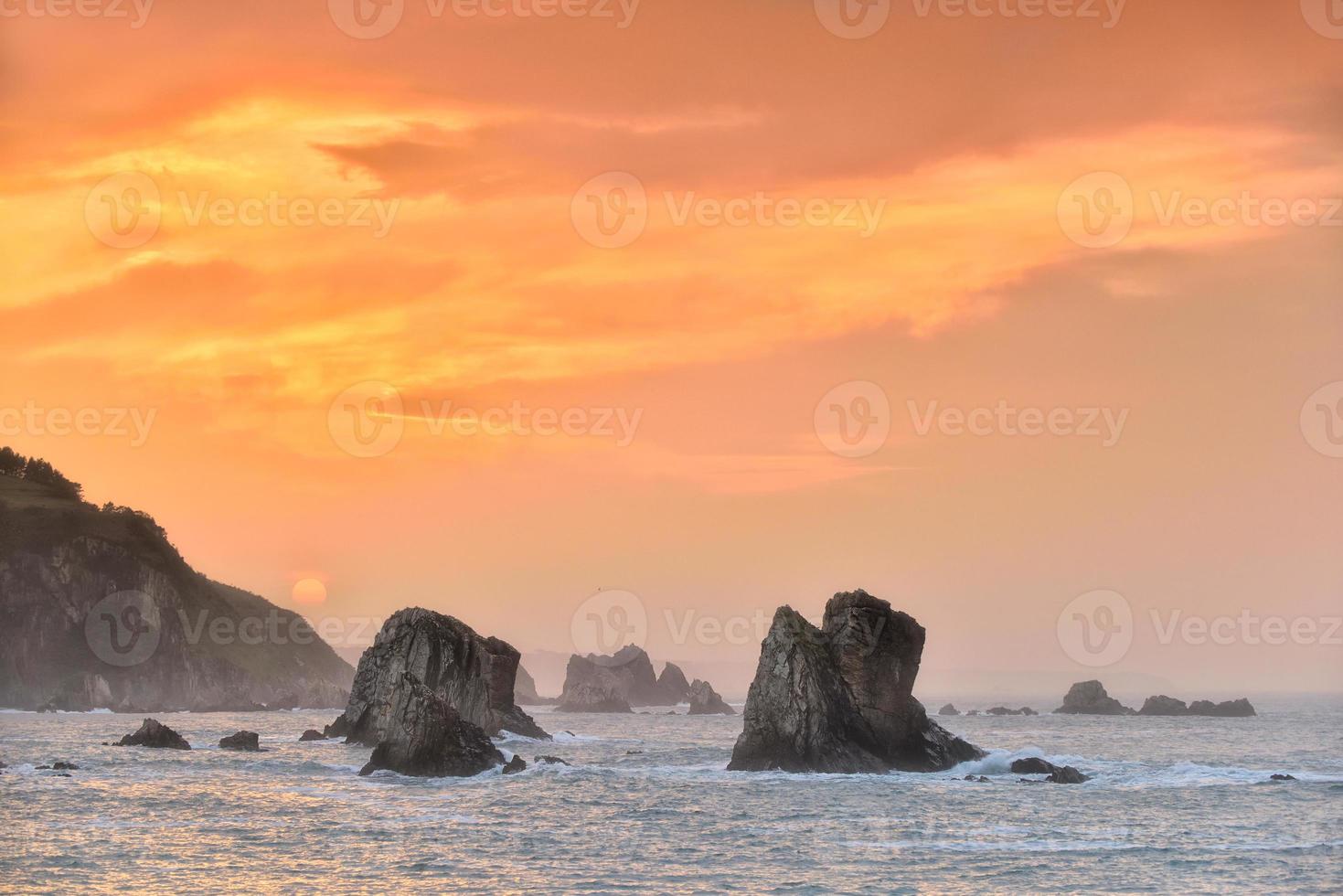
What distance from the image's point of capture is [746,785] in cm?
7800

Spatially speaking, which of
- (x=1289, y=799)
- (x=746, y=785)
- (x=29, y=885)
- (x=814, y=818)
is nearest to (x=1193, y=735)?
(x=1289, y=799)

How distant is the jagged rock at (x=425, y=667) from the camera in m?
99.4

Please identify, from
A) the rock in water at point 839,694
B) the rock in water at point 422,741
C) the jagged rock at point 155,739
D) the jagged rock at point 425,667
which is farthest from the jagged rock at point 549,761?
the jagged rock at point 155,739

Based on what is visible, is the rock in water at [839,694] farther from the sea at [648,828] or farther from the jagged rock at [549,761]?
the jagged rock at [549,761]

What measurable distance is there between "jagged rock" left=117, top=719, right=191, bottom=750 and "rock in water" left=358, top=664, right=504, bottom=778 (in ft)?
98.7

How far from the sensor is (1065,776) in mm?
84500

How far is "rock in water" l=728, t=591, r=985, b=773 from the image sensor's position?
8125cm

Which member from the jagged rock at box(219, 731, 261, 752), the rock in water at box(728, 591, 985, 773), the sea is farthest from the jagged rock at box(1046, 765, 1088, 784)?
the jagged rock at box(219, 731, 261, 752)

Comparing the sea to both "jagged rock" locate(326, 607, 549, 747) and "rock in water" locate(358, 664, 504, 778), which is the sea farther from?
"jagged rock" locate(326, 607, 549, 747)

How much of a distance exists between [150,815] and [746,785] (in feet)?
107

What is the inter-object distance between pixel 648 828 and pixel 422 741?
22.9 meters

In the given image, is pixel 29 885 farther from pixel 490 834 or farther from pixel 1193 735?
pixel 1193 735

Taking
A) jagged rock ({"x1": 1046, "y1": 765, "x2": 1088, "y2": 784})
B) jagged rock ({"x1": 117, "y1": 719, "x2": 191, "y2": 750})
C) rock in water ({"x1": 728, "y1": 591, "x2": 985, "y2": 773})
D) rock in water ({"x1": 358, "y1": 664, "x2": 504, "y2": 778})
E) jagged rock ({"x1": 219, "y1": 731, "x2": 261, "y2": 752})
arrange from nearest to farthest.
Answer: rock in water ({"x1": 358, "y1": 664, "x2": 504, "y2": 778}), rock in water ({"x1": 728, "y1": 591, "x2": 985, "y2": 773}), jagged rock ({"x1": 1046, "y1": 765, "x2": 1088, "y2": 784}), jagged rock ({"x1": 117, "y1": 719, "x2": 191, "y2": 750}), jagged rock ({"x1": 219, "y1": 731, "x2": 261, "y2": 752})

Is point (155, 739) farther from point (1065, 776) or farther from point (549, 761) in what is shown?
point (1065, 776)
